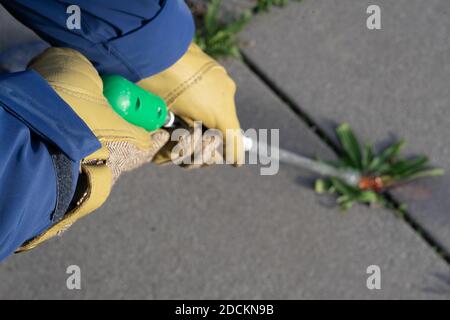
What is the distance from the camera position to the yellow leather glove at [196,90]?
1.54 meters

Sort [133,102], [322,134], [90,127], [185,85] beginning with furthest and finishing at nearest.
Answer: [322,134] < [185,85] < [133,102] < [90,127]

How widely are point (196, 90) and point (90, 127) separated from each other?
0.39m

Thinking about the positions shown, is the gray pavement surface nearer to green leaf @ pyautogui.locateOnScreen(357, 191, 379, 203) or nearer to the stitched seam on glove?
green leaf @ pyautogui.locateOnScreen(357, 191, 379, 203)

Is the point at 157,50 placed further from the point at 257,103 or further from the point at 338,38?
the point at 338,38

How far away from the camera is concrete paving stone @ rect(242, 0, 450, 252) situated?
2.29 meters

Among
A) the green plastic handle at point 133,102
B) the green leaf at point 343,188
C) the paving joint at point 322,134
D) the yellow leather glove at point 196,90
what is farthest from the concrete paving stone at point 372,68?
the green plastic handle at point 133,102

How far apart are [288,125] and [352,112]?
0.24m

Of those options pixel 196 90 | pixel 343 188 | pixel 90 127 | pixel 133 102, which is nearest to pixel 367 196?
pixel 343 188

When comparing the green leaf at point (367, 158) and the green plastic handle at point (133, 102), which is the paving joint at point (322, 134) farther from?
the green plastic handle at point (133, 102)

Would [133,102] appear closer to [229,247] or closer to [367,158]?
[229,247]

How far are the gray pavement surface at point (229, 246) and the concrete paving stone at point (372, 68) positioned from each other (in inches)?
6.9

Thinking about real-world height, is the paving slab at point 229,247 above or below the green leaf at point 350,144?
below


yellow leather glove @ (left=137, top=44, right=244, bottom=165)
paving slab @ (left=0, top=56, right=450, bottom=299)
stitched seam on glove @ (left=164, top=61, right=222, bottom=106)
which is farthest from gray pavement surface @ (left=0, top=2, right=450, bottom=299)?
stitched seam on glove @ (left=164, top=61, right=222, bottom=106)

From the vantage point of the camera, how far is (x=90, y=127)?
126 cm
